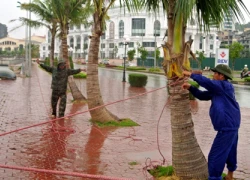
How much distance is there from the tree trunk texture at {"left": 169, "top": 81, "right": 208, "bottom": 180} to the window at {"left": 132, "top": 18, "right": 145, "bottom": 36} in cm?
8328

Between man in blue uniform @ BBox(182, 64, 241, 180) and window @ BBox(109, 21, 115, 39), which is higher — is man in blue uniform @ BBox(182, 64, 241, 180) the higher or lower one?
the lower one

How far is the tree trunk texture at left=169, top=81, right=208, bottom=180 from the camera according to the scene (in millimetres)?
4938

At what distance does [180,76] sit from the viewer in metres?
4.84

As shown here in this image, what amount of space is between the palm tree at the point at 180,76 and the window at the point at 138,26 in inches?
3271

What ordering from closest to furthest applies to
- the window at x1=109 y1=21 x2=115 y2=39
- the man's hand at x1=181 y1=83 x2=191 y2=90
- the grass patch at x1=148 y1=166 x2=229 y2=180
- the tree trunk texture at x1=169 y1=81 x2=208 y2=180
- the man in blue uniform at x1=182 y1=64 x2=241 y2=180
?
the man in blue uniform at x1=182 y1=64 x2=241 y2=180 → the man's hand at x1=181 y1=83 x2=191 y2=90 → the tree trunk texture at x1=169 y1=81 x2=208 y2=180 → the grass patch at x1=148 y1=166 x2=229 y2=180 → the window at x1=109 y1=21 x2=115 y2=39

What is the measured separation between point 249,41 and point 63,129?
90.4 metres

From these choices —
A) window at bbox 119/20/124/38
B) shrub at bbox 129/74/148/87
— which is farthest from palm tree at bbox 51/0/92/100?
window at bbox 119/20/124/38

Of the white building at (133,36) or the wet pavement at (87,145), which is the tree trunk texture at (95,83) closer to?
the wet pavement at (87,145)

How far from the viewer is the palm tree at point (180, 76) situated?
484 cm

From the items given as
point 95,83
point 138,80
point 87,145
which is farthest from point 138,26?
point 87,145

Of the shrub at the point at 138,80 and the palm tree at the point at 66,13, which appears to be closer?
the palm tree at the point at 66,13

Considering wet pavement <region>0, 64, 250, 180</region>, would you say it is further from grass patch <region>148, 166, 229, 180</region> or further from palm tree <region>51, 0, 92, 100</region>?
palm tree <region>51, 0, 92, 100</region>

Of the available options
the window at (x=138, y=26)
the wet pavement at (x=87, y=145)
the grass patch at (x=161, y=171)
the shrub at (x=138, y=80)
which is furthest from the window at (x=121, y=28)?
the grass patch at (x=161, y=171)

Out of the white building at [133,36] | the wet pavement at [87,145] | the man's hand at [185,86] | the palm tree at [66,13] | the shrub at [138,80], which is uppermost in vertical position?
the white building at [133,36]
